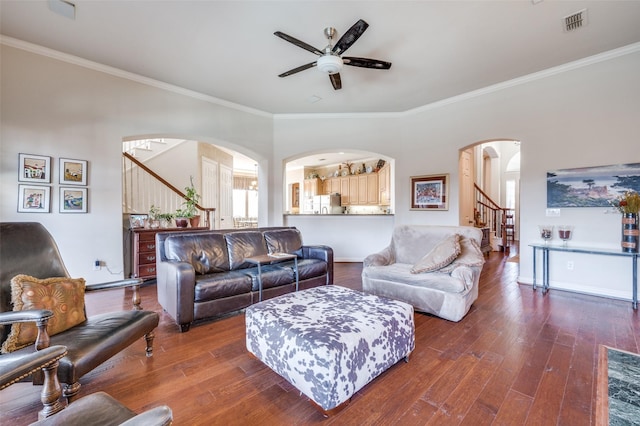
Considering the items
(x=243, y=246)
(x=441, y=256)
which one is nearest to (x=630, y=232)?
(x=441, y=256)

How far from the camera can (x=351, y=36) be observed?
263 cm

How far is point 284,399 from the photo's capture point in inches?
64.3

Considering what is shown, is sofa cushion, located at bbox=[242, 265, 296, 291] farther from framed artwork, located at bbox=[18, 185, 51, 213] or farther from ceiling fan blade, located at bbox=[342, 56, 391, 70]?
framed artwork, located at bbox=[18, 185, 51, 213]

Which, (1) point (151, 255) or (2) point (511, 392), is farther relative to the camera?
(1) point (151, 255)

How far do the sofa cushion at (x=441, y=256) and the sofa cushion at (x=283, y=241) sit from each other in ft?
5.57

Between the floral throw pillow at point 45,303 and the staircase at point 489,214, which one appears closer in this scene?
the floral throw pillow at point 45,303

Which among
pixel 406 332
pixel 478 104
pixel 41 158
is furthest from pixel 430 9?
pixel 41 158

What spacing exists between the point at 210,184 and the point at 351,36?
18.7 feet

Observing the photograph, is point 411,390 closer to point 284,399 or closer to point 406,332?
point 406,332

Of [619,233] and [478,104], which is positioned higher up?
[478,104]

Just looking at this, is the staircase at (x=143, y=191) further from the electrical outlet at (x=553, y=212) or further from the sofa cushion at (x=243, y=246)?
the electrical outlet at (x=553, y=212)

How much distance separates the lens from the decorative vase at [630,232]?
318 cm

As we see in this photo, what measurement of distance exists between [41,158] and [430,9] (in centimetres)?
480

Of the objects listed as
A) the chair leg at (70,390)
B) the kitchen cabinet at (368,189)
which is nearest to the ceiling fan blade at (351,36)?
the chair leg at (70,390)
